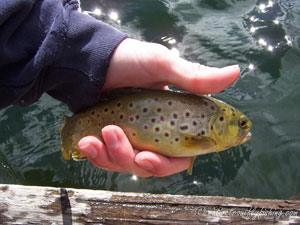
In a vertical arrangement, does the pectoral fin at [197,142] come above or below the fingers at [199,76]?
below

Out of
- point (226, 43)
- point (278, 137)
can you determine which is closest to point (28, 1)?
point (278, 137)

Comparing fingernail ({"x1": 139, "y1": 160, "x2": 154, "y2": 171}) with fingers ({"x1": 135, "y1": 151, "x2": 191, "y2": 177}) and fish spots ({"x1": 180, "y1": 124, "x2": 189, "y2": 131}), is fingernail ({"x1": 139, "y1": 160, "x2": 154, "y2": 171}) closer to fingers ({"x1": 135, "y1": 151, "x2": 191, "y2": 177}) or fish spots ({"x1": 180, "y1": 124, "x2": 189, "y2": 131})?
fingers ({"x1": 135, "y1": 151, "x2": 191, "y2": 177})

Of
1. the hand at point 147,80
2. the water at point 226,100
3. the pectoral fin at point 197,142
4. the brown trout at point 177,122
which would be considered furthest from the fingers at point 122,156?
the water at point 226,100

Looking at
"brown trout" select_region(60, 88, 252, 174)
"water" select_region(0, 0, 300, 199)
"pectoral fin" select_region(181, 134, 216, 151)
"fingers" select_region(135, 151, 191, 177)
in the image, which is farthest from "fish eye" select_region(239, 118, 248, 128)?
"water" select_region(0, 0, 300, 199)

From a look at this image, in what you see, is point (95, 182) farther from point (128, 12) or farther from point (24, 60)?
point (128, 12)

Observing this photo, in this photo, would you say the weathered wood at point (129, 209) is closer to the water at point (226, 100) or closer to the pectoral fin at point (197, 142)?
the pectoral fin at point (197, 142)

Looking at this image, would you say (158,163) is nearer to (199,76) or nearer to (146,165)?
(146,165)
